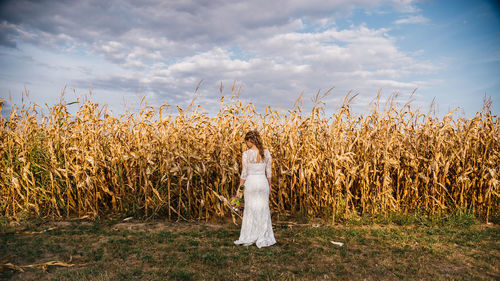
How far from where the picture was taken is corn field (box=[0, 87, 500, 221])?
6918 mm

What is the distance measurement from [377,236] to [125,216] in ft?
18.0

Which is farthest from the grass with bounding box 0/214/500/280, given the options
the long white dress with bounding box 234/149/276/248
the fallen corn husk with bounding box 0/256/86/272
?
the long white dress with bounding box 234/149/276/248

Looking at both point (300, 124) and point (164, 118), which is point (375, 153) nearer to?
point (300, 124)

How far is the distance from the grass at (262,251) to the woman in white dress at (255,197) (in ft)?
1.12

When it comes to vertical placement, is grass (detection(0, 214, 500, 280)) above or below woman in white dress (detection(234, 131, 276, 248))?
below

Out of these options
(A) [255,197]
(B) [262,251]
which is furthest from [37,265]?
(A) [255,197]

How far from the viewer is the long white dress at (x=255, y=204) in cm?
565

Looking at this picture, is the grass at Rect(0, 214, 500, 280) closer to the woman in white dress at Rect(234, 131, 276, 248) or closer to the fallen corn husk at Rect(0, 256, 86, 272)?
the fallen corn husk at Rect(0, 256, 86, 272)

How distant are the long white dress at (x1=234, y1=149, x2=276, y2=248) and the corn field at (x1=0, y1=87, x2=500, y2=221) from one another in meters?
1.06

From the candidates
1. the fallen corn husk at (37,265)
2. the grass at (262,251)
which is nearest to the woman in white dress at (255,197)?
the grass at (262,251)

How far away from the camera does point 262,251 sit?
525 centimetres

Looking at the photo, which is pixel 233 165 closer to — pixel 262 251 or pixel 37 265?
pixel 262 251

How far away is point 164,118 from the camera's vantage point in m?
7.31

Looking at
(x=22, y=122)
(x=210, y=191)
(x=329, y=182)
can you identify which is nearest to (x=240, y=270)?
(x=210, y=191)
